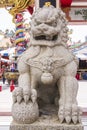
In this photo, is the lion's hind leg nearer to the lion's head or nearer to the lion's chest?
the lion's chest

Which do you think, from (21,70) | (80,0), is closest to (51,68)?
(21,70)

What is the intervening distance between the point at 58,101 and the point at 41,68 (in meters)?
0.31

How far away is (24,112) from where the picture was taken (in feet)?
7.43

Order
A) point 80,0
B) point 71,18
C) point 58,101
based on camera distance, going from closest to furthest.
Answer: point 58,101
point 80,0
point 71,18

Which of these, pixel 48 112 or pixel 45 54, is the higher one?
pixel 45 54

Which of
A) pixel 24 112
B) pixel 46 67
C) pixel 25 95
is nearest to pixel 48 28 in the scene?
pixel 46 67

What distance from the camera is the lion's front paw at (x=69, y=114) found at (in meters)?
2.27

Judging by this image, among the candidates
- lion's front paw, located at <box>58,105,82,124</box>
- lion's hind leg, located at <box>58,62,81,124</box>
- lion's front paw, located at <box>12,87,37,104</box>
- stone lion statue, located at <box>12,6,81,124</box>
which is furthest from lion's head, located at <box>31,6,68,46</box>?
lion's front paw, located at <box>58,105,82,124</box>

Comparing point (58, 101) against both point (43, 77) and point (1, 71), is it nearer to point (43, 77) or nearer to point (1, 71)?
point (43, 77)

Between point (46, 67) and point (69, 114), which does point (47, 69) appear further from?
point (69, 114)

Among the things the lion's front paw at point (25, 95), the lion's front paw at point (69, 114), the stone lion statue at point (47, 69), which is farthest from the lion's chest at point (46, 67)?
the lion's front paw at point (69, 114)

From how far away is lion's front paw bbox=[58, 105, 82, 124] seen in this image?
2.27 metres

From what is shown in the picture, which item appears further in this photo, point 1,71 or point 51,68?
point 1,71

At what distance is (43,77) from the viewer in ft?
7.61
